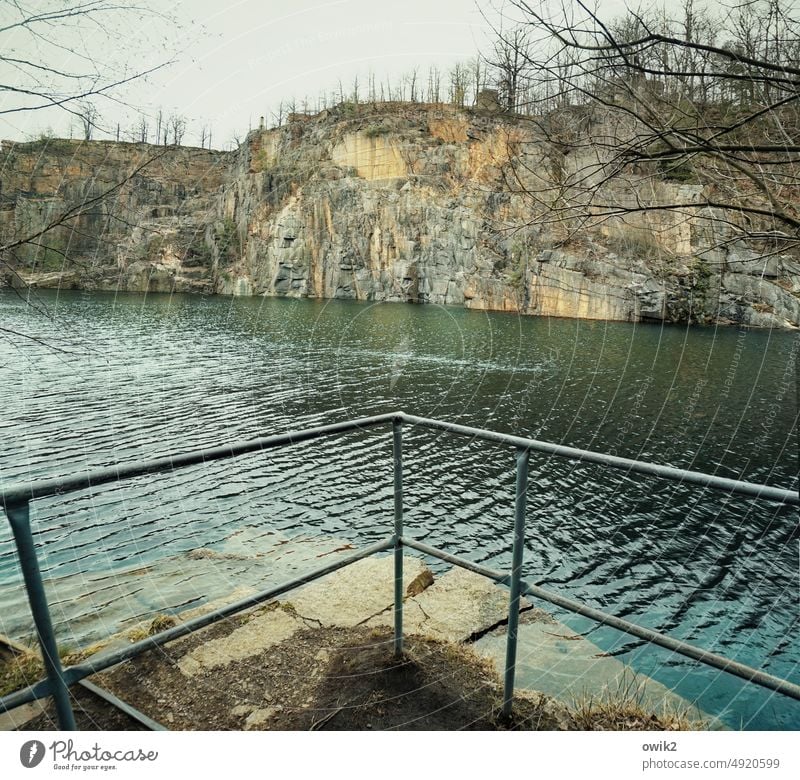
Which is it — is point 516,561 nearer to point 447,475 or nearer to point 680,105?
point 680,105

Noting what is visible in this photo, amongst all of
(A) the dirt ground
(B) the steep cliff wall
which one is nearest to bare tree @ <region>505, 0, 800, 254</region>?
(B) the steep cliff wall

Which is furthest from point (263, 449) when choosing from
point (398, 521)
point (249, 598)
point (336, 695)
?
point (336, 695)

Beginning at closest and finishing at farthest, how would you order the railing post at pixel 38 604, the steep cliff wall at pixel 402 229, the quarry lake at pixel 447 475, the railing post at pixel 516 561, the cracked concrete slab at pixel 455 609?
the railing post at pixel 38 604 < the railing post at pixel 516 561 < the steep cliff wall at pixel 402 229 < the cracked concrete slab at pixel 455 609 < the quarry lake at pixel 447 475

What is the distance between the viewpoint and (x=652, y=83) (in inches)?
103

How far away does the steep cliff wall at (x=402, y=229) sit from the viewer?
10.9 feet

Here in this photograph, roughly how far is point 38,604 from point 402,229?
48.4 m

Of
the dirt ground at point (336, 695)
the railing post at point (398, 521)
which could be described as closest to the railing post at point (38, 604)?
the dirt ground at point (336, 695)

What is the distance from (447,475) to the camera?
35.6 ft

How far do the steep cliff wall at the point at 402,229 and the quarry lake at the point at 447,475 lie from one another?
85cm

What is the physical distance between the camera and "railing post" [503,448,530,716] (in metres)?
2.03

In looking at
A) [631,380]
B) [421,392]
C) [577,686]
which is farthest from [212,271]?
[631,380]
